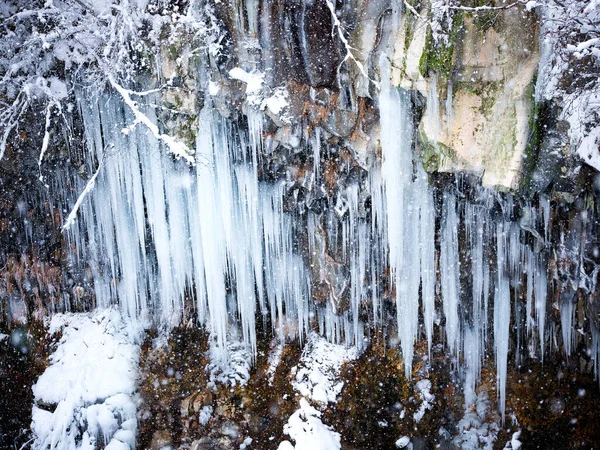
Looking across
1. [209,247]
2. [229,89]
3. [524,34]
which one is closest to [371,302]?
[209,247]

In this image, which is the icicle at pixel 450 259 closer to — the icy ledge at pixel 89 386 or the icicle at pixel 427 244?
the icicle at pixel 427 244

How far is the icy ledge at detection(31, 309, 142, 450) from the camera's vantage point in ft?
24.6

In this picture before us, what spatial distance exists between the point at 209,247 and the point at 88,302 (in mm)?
3835

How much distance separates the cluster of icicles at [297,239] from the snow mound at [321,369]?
0.79ft

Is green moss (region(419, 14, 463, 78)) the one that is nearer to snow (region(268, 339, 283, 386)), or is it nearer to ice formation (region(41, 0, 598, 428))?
ice formation (region(41, 0, 598, 428))

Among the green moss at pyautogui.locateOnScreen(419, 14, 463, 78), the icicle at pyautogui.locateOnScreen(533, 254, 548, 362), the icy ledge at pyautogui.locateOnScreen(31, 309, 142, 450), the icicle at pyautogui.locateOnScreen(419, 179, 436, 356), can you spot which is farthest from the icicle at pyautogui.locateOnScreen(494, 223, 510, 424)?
the icy ledge at pyautogui.locateOnScreen(31, 309, 142, 450)

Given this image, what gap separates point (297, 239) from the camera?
7723mm

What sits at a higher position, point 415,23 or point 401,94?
point 415,23

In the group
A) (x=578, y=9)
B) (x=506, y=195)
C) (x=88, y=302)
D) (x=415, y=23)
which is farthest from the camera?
(x=88, y=302)

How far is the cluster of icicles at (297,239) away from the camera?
6152 mm

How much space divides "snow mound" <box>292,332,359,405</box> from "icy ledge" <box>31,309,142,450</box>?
3061 millimetres

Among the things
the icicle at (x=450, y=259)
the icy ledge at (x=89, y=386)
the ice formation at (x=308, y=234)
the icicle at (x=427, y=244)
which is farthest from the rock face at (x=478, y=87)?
the icy ledge at (x=89, y=386)

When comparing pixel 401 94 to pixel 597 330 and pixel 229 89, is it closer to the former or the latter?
→ pixel 229 89

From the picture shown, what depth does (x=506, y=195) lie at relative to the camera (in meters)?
5.82
